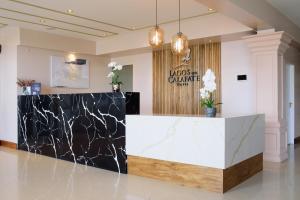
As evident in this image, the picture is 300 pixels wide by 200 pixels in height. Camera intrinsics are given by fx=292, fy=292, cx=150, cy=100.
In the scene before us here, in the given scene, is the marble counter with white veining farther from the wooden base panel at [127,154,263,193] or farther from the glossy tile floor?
the glossy tile floor

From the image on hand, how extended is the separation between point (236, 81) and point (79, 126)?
13.0 ft

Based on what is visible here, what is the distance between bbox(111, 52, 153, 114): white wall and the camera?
9047 mm

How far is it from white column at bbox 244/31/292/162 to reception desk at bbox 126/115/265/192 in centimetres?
108

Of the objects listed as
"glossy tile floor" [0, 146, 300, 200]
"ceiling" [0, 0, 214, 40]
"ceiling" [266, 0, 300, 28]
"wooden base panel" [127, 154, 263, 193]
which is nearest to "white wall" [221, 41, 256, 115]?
"ceiling" [266, 0, 300, 28]

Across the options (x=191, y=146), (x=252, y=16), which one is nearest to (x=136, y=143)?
(x=191, y=146)

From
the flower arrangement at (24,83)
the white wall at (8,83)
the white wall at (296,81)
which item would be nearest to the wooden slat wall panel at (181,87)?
the white wall at (296,81)

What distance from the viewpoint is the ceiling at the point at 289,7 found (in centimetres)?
563

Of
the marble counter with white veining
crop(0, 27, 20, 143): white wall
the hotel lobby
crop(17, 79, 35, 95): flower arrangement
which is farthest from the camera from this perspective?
crop(0, 27, 20, 143): white wall

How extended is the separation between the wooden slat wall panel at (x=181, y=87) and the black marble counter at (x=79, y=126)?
3229 mm

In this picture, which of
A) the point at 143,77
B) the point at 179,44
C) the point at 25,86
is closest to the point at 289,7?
the point at 179,44

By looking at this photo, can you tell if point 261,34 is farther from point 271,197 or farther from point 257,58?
point 271,197

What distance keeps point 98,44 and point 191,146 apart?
615cm

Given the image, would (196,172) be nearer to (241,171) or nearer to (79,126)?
(241,171)

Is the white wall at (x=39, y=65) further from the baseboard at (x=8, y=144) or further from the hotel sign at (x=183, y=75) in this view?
the hotel sign at (x=183, y=75)
